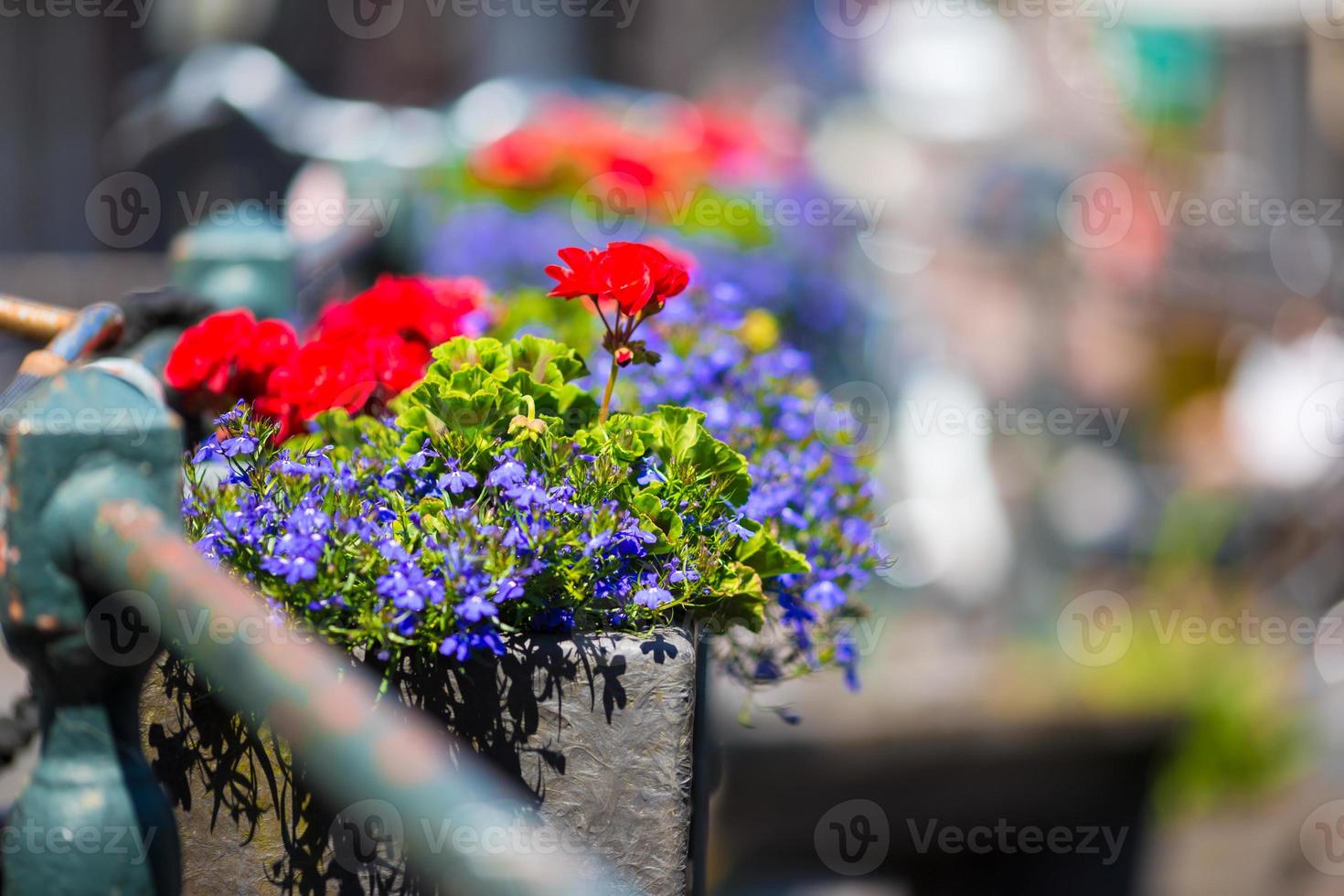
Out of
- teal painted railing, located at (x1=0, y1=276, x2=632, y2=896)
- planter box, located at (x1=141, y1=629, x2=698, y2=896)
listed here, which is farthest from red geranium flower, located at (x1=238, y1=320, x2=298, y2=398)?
teal painted railing, located at (x1=0, y1=276, x2=632, y2=896)

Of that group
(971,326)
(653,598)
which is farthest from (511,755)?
(971,326)

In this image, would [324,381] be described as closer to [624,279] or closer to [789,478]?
[624,279]

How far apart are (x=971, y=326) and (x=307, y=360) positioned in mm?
7911

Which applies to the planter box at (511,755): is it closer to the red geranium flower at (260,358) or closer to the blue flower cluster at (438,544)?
the blue flower cluster at (438,544)

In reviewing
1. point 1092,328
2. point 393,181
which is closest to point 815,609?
point 393,181

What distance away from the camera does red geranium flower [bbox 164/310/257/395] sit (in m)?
1.94

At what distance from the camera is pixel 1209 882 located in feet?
20.9

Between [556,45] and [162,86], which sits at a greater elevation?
[556,45]

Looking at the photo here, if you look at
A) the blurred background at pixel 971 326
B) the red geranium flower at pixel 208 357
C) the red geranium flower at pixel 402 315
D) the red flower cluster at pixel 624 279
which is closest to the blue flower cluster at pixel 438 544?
the red flower cluster at pixel 624 279

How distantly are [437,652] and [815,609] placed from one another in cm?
73

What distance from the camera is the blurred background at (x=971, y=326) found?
5570mm

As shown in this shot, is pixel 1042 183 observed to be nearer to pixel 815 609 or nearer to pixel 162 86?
pixel 162 86

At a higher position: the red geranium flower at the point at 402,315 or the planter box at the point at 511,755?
the red geranium flower at the point at 402,315

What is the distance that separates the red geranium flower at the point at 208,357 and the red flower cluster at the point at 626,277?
22.3 inches
